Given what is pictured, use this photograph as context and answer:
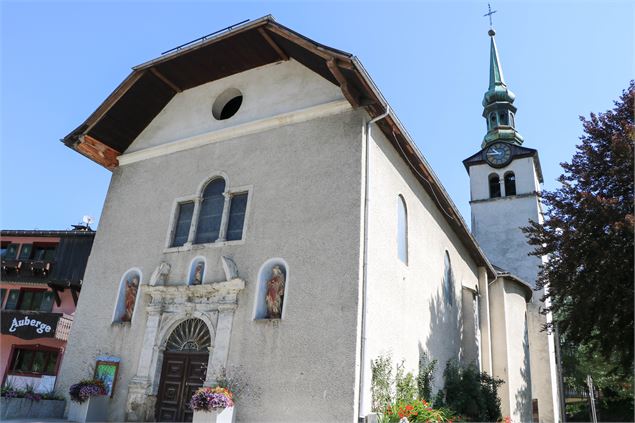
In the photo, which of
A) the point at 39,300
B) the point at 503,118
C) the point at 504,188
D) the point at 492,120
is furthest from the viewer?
the point at 492,120

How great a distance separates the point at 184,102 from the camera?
47.0ft

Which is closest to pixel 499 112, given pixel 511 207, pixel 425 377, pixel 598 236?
pixel 511 207

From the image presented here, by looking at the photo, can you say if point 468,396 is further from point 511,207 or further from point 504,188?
point 504,188

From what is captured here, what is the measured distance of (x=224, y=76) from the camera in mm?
13727

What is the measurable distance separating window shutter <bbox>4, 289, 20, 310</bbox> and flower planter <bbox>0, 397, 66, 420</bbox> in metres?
10.6

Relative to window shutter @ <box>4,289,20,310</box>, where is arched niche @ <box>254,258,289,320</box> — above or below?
below

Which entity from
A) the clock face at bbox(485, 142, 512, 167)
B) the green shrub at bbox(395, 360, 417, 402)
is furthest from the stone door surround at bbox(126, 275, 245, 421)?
the clock face at bbox(485, 142, 512, 167)

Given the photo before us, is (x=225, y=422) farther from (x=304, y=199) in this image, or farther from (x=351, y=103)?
(x=351, y=103)

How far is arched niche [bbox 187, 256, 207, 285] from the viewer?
446 inches

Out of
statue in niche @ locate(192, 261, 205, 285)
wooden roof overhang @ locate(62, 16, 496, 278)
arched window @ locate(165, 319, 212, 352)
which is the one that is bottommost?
arched window @ locate(165, 319, 212, 352)

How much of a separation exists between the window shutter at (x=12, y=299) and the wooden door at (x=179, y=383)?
12.7 metres

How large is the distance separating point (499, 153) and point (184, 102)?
749 inches

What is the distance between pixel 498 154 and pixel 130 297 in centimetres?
2159

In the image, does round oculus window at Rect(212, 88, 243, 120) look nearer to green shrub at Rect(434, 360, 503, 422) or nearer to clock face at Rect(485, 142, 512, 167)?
green shrub at Rect(434, 360, 503, 422)
